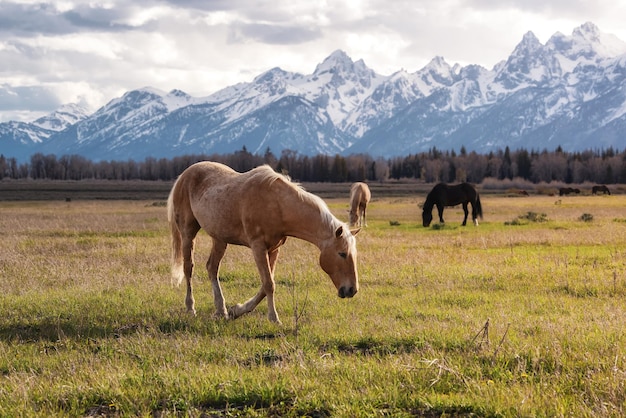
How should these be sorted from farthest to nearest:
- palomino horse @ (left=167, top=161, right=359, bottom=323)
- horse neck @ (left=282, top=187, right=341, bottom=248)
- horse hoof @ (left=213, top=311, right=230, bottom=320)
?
horse hoof @ (left=213, top=311, right=230, bottom=320)
horse neck @ (left=282, top=187, right=341, bottom=248)
palomino horse @ (left=167, top=161, right=359, bottom=323)

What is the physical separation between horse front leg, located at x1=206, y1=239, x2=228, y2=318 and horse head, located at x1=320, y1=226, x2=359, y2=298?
2.14 m

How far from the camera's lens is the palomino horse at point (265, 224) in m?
9.75

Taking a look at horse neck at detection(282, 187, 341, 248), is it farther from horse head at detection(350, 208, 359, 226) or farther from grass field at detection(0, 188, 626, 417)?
horse head at detection(350, 208, 359, 226)

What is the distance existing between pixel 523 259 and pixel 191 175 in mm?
10625

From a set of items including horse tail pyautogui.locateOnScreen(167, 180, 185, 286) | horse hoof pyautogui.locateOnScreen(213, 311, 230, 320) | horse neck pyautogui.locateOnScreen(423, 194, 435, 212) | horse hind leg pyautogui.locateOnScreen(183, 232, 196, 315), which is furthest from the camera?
horse neck pyautogui.locateOnScreen(423, 194, 435, 212)

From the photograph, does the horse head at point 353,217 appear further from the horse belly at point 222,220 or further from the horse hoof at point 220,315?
the horse hoof at point 220,315

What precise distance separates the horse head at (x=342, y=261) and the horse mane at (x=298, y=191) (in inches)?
13.0

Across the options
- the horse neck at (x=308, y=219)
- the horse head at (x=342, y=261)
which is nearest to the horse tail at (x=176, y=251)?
the horse neck at (x=308, y=219)

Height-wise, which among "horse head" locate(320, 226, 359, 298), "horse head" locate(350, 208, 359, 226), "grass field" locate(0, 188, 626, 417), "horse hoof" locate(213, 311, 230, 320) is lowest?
"horse hoof" locate(213, 311, 230, 320)

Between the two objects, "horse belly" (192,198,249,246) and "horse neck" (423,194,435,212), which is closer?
"horse belly" (192,198,249,246)

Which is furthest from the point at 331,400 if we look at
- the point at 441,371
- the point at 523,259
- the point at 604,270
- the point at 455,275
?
the point at 523,259

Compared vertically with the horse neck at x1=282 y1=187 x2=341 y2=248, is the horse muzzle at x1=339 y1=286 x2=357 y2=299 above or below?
below

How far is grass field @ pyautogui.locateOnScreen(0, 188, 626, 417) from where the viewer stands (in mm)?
5980

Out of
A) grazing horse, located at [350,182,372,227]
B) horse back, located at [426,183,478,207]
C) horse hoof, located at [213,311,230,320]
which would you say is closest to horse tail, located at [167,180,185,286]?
horse hoof, located at [213,311,230,320]
